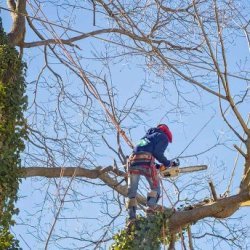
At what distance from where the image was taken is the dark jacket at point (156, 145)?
26.7ft

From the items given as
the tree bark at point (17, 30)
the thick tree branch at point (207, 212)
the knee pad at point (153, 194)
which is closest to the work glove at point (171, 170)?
the knee pad at point (153, 194)

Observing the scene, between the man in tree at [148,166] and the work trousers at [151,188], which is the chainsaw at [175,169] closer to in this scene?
the man in tree at [148,166]

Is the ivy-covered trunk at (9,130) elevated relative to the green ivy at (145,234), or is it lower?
elevated

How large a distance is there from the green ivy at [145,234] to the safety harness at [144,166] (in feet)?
1.37

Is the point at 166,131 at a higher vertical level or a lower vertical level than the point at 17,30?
lower

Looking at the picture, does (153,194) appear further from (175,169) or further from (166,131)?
(166,131)

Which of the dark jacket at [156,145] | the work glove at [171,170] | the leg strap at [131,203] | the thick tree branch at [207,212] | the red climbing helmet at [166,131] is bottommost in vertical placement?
the thick tree branch at [207,212]

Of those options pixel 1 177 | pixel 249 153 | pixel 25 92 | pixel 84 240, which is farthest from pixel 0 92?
pixel 249 153

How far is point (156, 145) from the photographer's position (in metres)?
8.18

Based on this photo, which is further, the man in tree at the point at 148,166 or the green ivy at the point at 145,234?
the man in tree at the point at 148,166

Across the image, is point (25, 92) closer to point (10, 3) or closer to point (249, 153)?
point (10, 3)

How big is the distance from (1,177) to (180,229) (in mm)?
2117

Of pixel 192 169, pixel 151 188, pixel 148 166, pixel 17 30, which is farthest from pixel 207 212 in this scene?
pixel 17 30

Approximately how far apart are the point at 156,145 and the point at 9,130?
169cm
